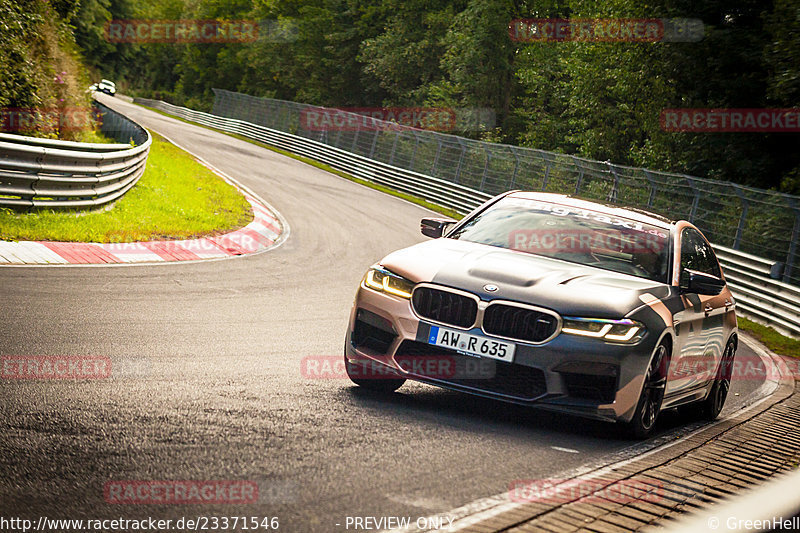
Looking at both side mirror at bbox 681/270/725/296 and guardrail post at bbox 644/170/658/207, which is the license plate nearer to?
side mirror at bbox 681/270/725/296

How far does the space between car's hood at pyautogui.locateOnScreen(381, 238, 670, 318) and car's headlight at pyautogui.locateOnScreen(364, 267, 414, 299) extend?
0.16 ft

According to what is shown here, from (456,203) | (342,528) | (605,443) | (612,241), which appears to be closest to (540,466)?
(605,443)

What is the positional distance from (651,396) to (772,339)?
1049 centimetres

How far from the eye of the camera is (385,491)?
4668 mm

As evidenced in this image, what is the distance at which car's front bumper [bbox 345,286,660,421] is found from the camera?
6289 millimetres

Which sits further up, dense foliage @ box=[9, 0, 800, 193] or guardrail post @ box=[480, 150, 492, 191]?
dense foliage @ box=[9, 0, 800, 193]

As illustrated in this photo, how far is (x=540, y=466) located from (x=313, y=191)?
85.2 feet

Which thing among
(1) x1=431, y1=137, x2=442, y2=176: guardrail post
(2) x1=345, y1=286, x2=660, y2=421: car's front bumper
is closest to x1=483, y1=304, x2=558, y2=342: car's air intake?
(2) x1=345, y1=286, x2=660, y2=421: car's front bumper

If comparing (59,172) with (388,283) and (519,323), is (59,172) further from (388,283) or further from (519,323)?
(519,323)

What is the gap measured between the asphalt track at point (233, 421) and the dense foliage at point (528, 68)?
53.7 feet

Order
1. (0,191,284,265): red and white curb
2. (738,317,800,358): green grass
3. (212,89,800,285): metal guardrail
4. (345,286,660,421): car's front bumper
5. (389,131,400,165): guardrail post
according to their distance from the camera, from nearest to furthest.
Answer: (345,286,660,421): car's front bumper, (0,191,284,265): red and white curb, (738,317,800,358): green grass, (212,89,800,285): metal guardrail, (389,131,400,165): guardrail post

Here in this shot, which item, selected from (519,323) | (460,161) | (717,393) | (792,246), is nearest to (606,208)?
(717,393)

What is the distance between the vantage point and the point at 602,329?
6.37 meters

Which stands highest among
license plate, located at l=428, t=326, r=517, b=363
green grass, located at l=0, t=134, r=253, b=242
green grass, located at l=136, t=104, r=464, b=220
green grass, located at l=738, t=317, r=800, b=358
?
license plate, located at l=428, t=326, r=517, b=363
